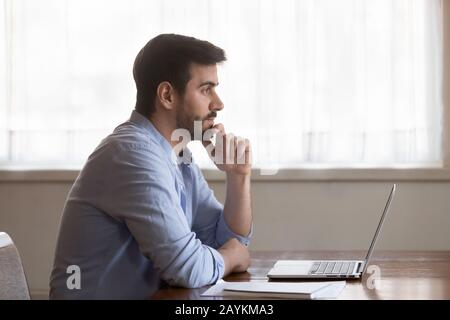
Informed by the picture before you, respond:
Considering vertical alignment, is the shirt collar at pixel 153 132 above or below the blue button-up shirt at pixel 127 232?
above

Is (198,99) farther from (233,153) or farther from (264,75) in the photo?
(264,75)

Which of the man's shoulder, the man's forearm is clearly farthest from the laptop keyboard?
the man's shoulder

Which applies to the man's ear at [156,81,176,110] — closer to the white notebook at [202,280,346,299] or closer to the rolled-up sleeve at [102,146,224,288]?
the rolled-up sleeve at [102,146,224,288]

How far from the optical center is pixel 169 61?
183cm

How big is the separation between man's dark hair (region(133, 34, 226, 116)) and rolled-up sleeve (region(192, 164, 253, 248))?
11.1 inches

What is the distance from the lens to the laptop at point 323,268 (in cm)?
153

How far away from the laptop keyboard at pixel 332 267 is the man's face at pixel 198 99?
482mm

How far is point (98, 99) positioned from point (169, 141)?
1.62 metres

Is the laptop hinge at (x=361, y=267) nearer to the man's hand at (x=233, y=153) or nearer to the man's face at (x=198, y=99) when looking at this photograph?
the man's hand at (x=233, y=153)

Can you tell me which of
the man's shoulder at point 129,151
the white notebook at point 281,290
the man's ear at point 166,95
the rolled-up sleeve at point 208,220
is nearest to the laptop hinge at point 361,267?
the white notebook at point 281,290

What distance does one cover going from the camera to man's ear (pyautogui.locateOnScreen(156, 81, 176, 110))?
183 cm

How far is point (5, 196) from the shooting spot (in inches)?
137

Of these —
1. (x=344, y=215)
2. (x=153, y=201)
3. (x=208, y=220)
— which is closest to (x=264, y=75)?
(x=344, y=215)
